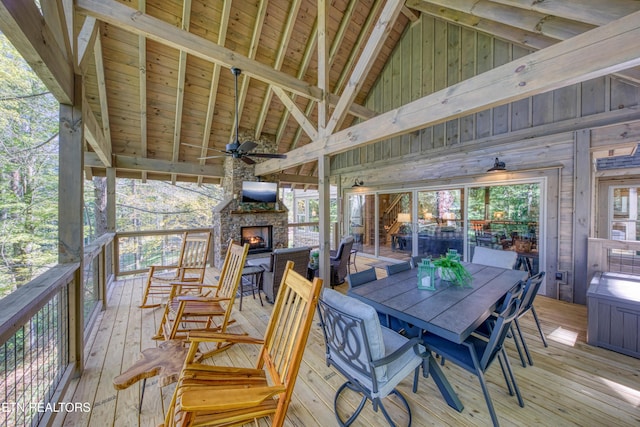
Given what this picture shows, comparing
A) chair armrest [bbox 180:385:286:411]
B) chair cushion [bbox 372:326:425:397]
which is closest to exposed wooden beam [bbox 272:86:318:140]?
chair cushion [bbox 372:326:425:397]

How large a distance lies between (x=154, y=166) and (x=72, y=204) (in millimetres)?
4458

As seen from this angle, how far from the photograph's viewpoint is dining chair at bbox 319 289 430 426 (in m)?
1.44

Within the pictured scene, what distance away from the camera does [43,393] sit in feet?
5.94

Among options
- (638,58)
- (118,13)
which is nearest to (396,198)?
(638,58)

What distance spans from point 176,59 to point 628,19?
6.20 metres

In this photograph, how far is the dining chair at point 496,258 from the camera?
3.37 metres

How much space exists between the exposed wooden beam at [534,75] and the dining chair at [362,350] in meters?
2.07

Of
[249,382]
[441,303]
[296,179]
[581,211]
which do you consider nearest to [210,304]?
[249,382]

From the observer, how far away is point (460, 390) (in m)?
2.12

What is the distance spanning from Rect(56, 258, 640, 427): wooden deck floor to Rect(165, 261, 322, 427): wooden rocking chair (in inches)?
25.1

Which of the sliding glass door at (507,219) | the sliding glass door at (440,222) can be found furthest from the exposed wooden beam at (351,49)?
the sliding glass door at (507,219)

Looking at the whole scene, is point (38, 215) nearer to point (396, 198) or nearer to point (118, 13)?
point (118, 13)

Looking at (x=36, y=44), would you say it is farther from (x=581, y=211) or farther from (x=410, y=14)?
(x=410, y=14)

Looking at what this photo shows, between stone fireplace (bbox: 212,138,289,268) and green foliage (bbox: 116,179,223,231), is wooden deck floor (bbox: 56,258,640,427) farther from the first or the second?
green foliage (bbox: 116,179,223,231)
